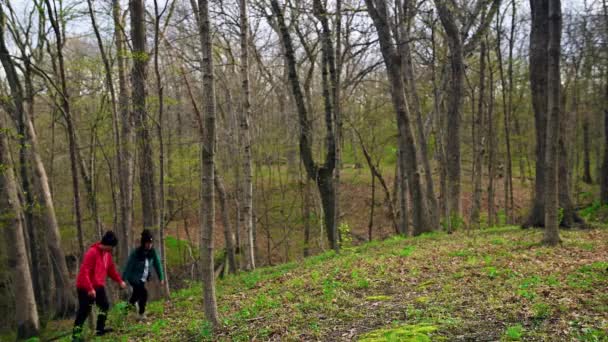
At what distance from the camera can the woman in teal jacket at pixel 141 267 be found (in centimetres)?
851

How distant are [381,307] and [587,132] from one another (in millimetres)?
26722

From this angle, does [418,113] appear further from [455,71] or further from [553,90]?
[553,90]

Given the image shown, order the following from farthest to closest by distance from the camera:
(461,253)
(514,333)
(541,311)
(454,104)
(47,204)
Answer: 1. (454,104)
2. (47,204)
3. (461,253)
4. (541,311)
5. (514,333)

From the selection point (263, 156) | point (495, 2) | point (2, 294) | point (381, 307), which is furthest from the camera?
point (263, 156)

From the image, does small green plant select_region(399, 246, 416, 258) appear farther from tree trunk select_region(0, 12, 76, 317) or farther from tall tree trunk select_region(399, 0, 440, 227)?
tree trunk select_region(0, 12, 76, 317)

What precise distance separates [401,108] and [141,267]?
8.27 metres

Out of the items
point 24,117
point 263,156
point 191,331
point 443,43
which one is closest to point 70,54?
point 24,117

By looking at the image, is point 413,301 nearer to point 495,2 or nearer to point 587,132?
point 495,2

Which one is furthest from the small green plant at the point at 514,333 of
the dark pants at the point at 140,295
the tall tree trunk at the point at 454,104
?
the tall tree trunk at the point at 454,104

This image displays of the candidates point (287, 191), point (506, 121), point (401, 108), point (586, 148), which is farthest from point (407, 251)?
point (586, 148)

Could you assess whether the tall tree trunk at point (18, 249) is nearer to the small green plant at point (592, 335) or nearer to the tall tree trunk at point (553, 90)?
the tall tree trunk at point (553, 90)

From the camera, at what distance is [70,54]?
16656mm

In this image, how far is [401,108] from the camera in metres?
13.6

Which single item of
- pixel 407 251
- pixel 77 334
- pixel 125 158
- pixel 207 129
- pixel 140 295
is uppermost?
pixel 207 129
